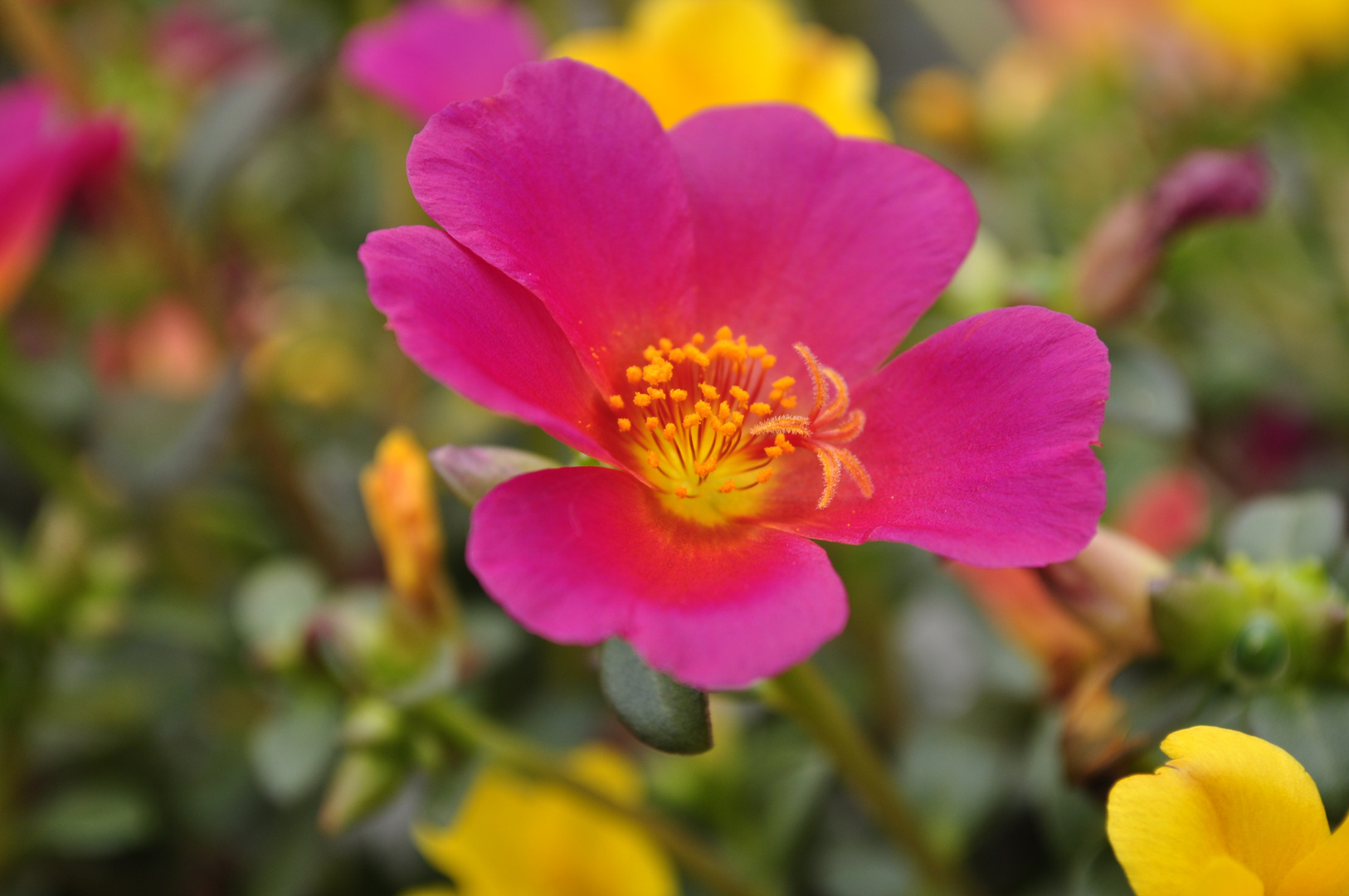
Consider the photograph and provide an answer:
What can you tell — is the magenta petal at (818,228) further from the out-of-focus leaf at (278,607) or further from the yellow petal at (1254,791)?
the out-of-focus leaf at (278,607)

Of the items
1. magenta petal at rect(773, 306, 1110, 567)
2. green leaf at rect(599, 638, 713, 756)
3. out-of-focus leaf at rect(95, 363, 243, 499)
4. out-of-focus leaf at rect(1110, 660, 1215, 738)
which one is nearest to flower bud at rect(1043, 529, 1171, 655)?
out-of-focus leaf at rect(1110, 660, 1215, 738)

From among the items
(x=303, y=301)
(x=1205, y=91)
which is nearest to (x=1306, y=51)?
(x=1205, y=91)

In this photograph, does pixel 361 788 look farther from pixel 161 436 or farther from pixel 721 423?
pixel 161 436

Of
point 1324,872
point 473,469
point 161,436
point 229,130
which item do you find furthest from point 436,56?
point 1324,872

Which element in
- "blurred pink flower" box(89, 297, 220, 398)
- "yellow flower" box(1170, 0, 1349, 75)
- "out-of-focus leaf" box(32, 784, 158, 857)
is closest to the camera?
"out-of-focus leaf" box(32, 784, 158, 857)

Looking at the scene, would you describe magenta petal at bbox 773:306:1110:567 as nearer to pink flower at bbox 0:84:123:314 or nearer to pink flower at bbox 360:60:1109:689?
pink flower at bbox 360:60:1109:689
